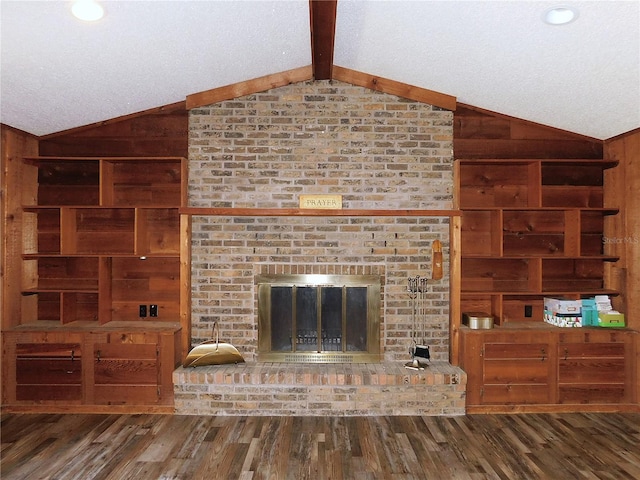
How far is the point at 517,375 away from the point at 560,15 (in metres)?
2.75

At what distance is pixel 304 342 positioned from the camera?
152 inches

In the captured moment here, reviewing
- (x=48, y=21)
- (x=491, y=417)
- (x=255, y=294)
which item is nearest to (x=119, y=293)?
(x=255, y=294)

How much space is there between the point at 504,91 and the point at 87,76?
326 centimetres

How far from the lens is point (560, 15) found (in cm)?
230

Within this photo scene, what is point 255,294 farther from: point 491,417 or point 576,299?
point 576,299

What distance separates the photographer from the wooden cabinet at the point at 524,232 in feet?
12.9

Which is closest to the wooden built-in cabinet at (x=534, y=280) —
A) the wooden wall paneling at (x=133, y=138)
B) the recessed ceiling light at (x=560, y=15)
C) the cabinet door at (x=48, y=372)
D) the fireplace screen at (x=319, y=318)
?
the fireplace screen at (x=319, y=318)

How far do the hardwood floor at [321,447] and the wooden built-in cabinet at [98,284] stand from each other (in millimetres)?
298

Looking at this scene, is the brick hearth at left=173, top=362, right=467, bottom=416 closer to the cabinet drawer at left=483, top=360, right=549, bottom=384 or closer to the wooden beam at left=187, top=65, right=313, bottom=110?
the cabinet drawer at left=483, top=360, right=549, bottom=384

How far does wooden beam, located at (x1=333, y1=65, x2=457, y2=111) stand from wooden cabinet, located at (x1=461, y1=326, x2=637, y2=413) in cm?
213

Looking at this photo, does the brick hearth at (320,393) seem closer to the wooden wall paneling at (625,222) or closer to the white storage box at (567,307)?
the white storage box at (567,307)

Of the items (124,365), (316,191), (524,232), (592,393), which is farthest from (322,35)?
(592,393)

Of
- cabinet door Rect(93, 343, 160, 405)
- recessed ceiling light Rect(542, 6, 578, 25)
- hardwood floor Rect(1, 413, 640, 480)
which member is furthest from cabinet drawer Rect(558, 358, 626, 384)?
cabinet door Rect(93, 343, 160, 405)

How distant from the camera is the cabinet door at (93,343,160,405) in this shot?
11.4 feet
